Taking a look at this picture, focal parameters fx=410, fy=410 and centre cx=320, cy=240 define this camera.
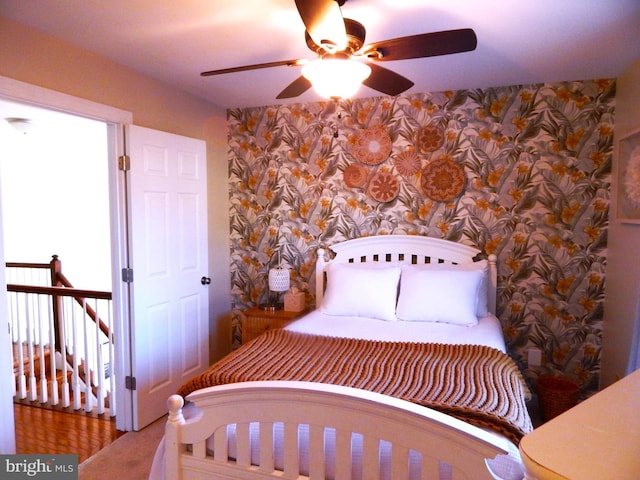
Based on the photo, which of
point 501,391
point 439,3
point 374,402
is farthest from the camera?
point 439,3

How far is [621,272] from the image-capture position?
2727mm

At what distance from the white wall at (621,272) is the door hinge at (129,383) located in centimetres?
315

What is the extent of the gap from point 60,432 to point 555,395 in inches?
132

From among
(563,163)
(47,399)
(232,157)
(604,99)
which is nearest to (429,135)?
(563,163)

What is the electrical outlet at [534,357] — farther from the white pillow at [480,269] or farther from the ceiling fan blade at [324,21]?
the ceiling fan blade at [324,21]

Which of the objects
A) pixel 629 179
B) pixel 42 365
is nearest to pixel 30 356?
pixel 42 365

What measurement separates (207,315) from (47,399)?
132 cm

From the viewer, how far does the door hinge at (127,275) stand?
2721 mm

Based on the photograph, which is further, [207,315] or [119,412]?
[207,315]

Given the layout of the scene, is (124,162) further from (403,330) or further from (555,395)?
(555,395)

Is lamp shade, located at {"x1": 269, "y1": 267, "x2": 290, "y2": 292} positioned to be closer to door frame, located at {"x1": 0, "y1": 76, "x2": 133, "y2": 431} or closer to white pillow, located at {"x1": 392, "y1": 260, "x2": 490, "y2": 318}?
white pillow, located at {"x1": 392, "y1": 260, "x2": 490, "y2": 318}

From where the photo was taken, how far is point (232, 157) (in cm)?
391

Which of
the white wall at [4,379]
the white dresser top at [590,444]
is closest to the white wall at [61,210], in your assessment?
the white wall at [4,379]

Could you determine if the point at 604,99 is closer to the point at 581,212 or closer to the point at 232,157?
the point at 581,212
